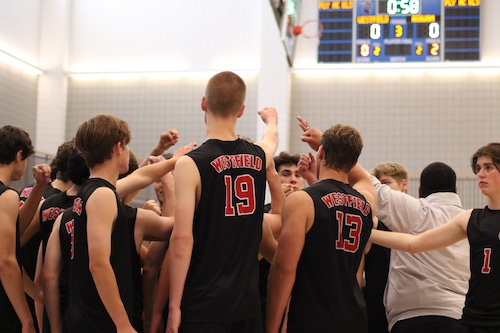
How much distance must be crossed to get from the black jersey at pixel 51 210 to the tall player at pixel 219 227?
1.20m

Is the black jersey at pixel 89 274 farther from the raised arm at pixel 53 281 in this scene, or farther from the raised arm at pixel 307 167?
the raised arm at pixel 307 167

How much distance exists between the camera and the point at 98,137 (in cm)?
374

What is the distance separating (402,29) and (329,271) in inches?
454

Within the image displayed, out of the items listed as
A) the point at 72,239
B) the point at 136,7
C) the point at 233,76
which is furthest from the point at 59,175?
the point at 136,7

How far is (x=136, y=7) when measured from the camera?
16531 mm

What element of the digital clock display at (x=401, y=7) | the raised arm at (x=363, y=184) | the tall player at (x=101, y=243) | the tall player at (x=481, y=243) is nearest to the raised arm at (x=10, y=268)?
the tall player at (x=101, y=243)

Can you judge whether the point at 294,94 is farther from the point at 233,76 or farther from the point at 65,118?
the point at 233,76

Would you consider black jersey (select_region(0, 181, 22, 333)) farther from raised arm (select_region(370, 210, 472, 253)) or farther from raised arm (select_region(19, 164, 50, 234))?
raised arm (select_region(370, 210, 472, 253))

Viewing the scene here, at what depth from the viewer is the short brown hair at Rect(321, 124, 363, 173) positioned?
4.11 m

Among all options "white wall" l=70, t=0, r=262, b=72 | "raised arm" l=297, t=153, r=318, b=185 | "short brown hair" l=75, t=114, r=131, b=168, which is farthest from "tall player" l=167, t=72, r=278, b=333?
"white wall" l=70, t=0, r=262, b=72

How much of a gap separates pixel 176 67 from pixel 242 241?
1290cm

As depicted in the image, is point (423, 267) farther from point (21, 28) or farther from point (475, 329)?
point (21, 28)

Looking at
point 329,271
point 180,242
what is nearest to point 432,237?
point 329,271

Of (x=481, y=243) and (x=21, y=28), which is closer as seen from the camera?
(x=481, y=243)
